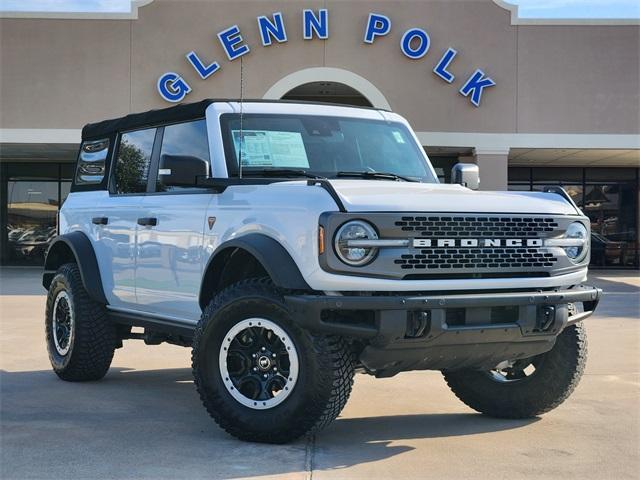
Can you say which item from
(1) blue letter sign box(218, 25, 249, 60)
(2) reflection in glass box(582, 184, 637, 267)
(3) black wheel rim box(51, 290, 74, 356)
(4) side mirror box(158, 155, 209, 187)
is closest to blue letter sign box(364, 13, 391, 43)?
(1) blue letter sign box(218, 25, 249, 60)

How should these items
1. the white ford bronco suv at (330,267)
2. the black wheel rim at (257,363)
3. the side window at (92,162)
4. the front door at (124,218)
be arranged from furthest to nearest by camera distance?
the side window at (92,162) → the front door at (124,218) → the black wheel rim at (257,363) → the white ford bronco suv at (330,267)

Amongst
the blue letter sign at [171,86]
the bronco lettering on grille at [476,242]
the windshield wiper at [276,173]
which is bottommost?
the bronco lettering on grille at [476,242]

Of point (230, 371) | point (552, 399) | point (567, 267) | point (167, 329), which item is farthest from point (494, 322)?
point (167, 329)

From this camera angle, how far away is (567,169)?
27500 millimetres

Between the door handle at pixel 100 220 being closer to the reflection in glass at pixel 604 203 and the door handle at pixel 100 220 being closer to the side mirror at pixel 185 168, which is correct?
the side mirror at pixel 185 168

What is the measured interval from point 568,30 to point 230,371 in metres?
19.0

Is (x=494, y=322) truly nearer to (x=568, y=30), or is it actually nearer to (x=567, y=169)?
(x=568, y=30)

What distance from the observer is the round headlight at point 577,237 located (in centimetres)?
546

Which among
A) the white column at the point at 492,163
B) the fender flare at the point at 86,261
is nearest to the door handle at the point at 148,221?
the fender flare at the point at 86,261

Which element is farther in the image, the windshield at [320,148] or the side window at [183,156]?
the windshield at [320,148]

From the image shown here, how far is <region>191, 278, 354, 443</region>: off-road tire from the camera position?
4777mm

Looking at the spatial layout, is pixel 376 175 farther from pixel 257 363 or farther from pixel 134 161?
pixel 134 161

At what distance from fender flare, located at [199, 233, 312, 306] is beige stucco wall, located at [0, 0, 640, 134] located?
660 inches

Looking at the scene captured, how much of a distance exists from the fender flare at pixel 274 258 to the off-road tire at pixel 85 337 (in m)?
2.32
